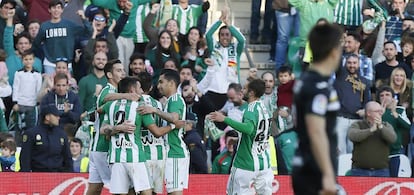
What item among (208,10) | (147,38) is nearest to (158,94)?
(147,38)

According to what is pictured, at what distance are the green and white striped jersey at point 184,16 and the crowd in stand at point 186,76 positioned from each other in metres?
0.02

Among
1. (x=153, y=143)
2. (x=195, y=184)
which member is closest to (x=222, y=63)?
(x=195, y=184)

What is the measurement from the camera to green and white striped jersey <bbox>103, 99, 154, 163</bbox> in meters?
14.4

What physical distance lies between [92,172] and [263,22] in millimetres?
7176

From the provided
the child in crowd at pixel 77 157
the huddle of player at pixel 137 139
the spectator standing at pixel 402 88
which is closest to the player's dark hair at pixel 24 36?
the child in crowd at pixel 77 157

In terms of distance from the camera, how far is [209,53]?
19.4 meters

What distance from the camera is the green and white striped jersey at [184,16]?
20281 mm

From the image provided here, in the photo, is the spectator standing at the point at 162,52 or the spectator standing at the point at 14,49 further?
the spectator standing at the point at 162,52

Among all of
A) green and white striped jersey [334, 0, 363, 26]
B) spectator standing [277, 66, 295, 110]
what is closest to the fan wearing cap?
spectator standing [277, 66, 295, 110]

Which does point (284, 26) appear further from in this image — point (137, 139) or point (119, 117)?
point (119, 117)

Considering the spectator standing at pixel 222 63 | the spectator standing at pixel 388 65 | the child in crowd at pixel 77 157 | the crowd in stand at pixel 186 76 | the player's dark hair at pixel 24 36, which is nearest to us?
the crowd in stand at pixel 186 76

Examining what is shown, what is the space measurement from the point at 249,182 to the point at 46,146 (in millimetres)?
3212

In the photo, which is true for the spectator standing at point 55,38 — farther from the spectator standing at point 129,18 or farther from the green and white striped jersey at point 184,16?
the green and white striped jersey at point 184,16

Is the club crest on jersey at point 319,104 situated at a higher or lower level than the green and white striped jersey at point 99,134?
higher
